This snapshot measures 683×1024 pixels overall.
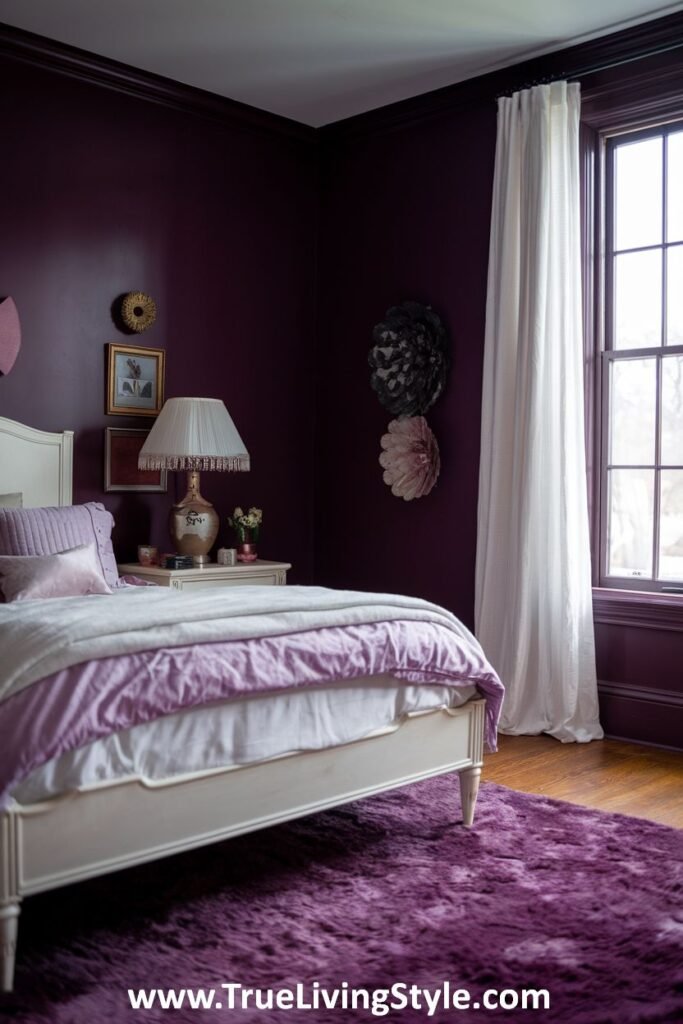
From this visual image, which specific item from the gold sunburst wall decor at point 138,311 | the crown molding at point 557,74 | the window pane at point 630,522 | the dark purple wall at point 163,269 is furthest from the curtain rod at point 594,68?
the gold sunburst wall decor at point 138,311

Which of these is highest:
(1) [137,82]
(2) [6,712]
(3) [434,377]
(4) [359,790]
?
(1) [137,82]

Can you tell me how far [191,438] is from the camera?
15.5ft

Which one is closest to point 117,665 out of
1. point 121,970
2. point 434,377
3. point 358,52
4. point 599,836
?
point 121,970

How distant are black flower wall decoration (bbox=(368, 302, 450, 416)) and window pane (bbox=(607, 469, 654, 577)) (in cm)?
102

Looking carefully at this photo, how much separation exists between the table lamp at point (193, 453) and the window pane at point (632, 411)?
1.74 metres

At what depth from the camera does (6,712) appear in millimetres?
2344

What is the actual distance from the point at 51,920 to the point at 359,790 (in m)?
0.91

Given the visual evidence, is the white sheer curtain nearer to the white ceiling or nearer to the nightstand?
the white ceiling

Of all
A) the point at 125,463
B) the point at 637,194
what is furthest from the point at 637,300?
the point at 125,463

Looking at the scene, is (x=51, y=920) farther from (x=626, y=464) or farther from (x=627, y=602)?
(x=626, y=464)

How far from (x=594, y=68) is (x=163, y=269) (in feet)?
7.28

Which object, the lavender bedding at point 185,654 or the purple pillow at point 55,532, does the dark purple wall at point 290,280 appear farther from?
the lavender bedding at point 185,654

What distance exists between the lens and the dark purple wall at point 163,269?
15.2 ft

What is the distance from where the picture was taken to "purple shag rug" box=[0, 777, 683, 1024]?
2271 millimetres
